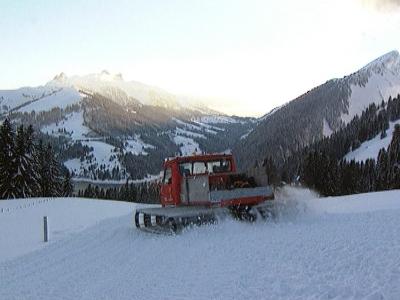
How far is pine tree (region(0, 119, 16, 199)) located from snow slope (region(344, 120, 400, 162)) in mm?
100533

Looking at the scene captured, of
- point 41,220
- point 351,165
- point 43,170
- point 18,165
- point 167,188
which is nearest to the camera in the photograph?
point 167,188

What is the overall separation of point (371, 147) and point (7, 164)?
364 ft

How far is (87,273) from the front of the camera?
38.4 feet

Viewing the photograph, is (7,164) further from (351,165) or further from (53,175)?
(351,165)

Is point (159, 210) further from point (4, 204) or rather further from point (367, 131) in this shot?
point (367, 131)

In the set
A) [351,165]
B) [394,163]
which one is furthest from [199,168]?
[394,163]

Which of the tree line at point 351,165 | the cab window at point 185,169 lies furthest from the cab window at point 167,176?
the tree line at point 351,165

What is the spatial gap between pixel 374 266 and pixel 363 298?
61.9 inches

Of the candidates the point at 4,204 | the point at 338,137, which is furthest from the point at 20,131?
the point at 338,137

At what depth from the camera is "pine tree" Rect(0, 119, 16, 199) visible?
53625 mm

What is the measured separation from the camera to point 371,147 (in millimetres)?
143250

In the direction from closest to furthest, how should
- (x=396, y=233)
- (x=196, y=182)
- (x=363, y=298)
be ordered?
1. (x=363, y=298)
2. (x=396, y=233)
3. (x=196, y=182)

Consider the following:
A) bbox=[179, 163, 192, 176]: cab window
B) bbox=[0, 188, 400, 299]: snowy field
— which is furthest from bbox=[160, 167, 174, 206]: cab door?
bbox=[0, 188, 400, 299]: snowy field

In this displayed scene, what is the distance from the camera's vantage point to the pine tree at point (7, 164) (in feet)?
176
